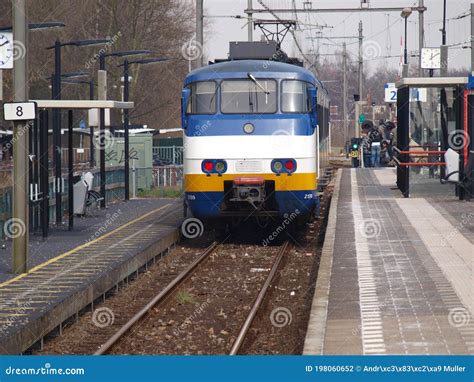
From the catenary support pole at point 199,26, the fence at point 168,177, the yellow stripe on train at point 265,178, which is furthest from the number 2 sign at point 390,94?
the yellow stripe on train at point 265,178

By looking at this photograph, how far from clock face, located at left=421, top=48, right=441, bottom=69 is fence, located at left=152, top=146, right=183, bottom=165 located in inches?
870

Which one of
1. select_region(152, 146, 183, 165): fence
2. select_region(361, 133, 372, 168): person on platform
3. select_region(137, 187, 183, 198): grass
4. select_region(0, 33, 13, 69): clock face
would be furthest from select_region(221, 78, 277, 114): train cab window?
select_region(152, 146, 183, 165): fence

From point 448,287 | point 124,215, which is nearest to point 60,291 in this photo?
point 448,287

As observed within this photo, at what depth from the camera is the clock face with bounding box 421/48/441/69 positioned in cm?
3847

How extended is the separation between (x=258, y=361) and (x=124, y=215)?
18413 mm

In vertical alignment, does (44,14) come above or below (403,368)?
above

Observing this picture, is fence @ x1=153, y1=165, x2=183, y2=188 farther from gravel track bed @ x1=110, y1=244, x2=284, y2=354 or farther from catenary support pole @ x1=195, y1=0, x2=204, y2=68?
gravel track bed @ x1=110, y1=244, x2=284, y2=354

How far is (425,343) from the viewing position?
10141 millimetres

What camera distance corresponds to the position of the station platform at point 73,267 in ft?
40.4

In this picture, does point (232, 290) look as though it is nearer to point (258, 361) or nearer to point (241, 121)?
point (241, 121)

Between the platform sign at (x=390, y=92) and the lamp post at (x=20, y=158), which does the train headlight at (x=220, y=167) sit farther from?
the platform sign at (x=390, y=92)

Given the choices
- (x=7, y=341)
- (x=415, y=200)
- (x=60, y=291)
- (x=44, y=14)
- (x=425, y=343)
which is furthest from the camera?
(x=44, y=14)

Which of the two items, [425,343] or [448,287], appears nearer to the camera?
[425,343]

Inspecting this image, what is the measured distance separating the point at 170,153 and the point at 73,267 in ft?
151
